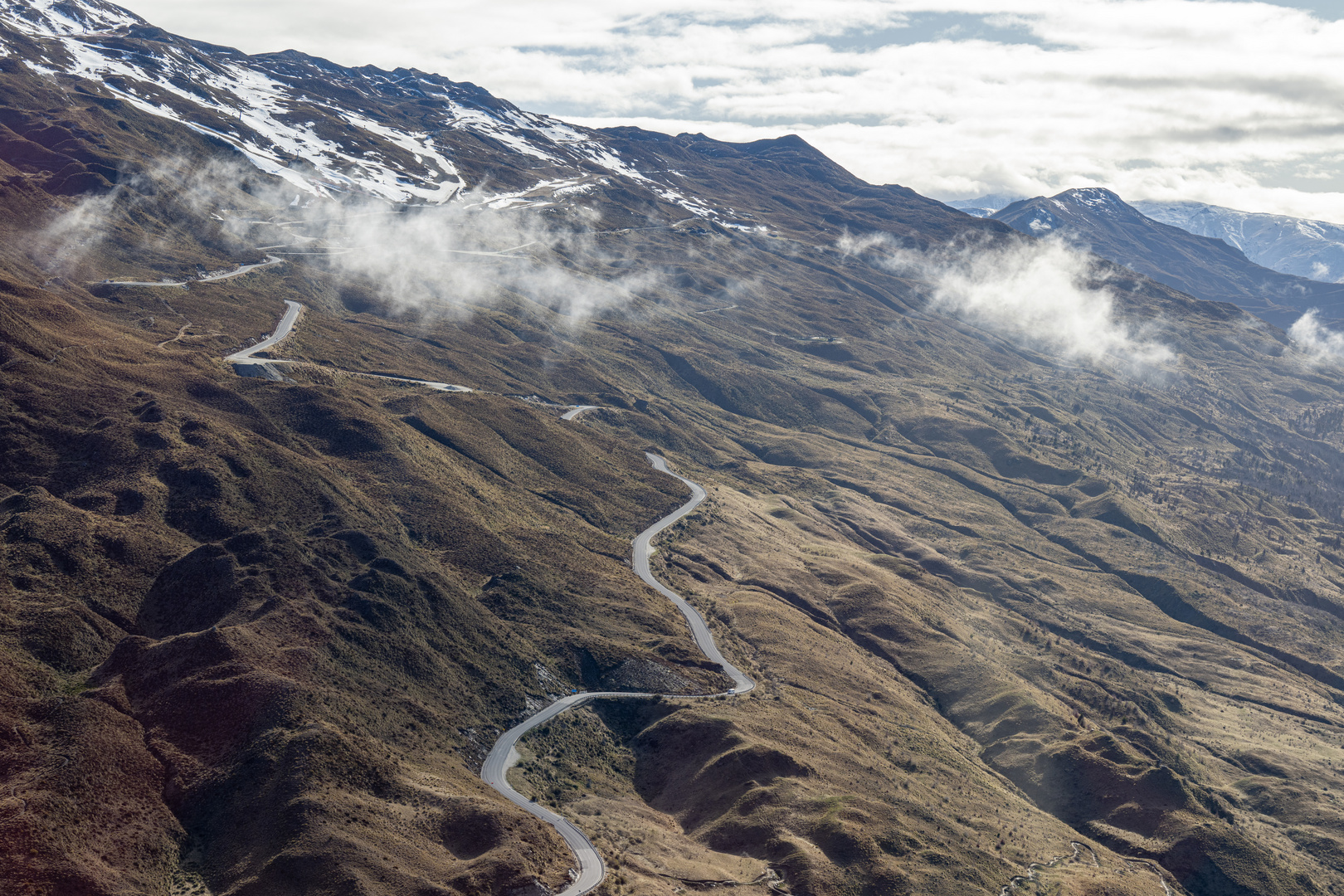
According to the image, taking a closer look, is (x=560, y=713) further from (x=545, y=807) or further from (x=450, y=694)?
(x=545, y=807)

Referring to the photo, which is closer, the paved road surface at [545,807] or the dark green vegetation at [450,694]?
the dark green vegetation at [450,694]

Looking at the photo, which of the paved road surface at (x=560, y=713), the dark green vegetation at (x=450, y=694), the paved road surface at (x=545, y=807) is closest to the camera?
the dark green vegetation at (x=450, y=694)

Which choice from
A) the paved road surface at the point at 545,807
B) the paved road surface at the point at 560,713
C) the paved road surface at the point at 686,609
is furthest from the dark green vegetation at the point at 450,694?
the paved road surface at the point at 686,609

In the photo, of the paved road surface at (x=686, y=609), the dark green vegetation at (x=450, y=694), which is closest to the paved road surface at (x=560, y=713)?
the paved road surface at (x=686, y=609)

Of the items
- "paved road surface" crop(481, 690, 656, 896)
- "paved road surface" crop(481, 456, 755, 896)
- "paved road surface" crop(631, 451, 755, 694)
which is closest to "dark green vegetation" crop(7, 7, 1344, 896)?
"paved road surface" crop(481, 690, 656, 896)

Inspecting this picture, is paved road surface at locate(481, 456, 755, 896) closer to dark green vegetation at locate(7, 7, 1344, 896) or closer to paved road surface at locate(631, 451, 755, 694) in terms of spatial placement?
paved road surface at locate(631, 451, 755, 694)

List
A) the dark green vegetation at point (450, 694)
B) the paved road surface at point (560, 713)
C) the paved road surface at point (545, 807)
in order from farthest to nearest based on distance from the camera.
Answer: the paved road surface at point (560, 713)
the paved road surface at point (545, 807)
the dark green vegetation at point (450, 694)

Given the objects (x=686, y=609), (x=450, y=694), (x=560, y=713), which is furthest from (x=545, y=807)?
(x=686, y=609)

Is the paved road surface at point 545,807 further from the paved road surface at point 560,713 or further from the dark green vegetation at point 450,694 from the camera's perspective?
the dark green vegetation at point 450,694

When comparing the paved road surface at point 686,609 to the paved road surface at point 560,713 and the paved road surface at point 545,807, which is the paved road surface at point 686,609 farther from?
the paved road surface at point 545,807
